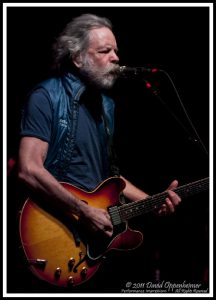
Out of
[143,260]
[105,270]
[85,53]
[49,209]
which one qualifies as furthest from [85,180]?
[143,260]

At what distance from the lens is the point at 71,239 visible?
6.62 feet

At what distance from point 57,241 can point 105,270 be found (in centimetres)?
41

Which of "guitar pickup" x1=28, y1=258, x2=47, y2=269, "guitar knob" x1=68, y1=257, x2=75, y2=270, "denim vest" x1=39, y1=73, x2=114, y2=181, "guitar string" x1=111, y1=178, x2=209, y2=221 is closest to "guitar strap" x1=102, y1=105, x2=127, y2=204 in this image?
"guitar string" x1=111, y1=178, x2=209, y2=221

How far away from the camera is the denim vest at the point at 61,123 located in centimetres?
214

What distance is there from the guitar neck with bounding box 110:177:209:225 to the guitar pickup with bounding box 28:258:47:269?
0.44 meters

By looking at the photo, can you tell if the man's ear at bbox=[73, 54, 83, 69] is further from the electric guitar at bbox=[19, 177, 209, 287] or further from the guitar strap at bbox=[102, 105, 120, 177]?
the electric guitar at bbox=[19, 177, 209, 287]

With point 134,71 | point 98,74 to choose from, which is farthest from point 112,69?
point 134,71

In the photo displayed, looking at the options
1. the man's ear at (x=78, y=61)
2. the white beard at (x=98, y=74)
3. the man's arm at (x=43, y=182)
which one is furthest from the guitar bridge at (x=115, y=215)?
the man's ear at (x=78, y=61)

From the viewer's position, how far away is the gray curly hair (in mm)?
2381

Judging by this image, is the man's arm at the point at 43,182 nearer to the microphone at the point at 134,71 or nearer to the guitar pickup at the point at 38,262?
the guitar pickup at the point at 38,262

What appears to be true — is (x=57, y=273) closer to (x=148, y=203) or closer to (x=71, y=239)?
(x=71, y=239)

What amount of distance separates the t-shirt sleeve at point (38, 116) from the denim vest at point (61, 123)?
1.4 inches

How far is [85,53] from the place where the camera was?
2.37 m

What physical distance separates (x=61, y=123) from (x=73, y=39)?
0.58m
